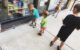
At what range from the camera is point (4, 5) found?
326 cm

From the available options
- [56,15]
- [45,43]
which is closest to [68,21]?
[45,43]

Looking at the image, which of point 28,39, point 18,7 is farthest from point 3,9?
point 28,39

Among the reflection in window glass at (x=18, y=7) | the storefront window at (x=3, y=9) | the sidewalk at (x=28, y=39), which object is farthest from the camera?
the reflection in window glass at (x=18, y=7)

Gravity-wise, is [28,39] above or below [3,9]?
below

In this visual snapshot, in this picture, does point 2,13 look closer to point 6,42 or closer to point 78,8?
point 6,42

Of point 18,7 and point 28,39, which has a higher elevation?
point 18,7

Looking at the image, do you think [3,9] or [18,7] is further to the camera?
[18,7]

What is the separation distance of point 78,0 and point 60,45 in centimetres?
391

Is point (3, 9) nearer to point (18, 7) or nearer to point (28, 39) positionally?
point (18, 7)

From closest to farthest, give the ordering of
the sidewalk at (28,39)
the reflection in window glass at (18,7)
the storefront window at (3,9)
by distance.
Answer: the sidewalk at (28,39)
the storefront window at (3,9)
the reflection in window glass at (18,7)

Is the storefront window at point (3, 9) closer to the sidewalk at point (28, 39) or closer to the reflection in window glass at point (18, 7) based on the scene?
the reflection in window glass at point (18, 7)

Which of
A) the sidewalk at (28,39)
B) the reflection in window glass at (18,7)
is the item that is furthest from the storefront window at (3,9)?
the sidewalk at (28,39)

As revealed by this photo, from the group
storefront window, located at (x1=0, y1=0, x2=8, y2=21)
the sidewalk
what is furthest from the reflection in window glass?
the sidewalk

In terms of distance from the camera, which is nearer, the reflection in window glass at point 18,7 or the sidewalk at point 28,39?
the sidewalk at point 28,39
